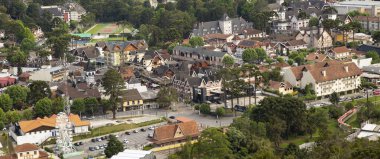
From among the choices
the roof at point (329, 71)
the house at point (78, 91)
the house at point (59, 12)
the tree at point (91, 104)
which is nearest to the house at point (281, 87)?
the roof at point (329, 71)

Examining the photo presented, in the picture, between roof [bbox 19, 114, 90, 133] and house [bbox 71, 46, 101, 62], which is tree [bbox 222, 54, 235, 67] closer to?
house [bbox 71, 46, 101, 62]

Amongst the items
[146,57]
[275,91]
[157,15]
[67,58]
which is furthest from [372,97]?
[157,15]

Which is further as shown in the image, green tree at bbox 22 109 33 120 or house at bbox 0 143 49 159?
green tree at bbox 22 109 33 120

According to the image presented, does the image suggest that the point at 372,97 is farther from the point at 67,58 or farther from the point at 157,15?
the point at 157,15

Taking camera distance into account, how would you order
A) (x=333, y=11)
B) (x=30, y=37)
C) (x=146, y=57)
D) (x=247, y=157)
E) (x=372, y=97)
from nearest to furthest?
(x=247, y=157)
(x=372, y=97)
(x=146, y=57)
(x=30, y=37)
(x=333, y=11)

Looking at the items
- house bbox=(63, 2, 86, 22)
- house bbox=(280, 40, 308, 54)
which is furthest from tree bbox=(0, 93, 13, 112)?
house bbox=(63, 2, 86, 22)
